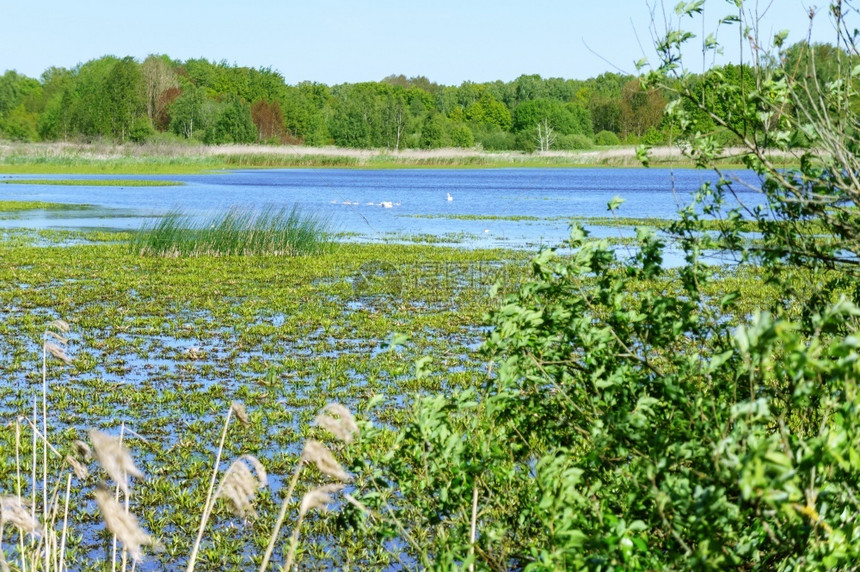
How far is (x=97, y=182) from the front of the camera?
5319 centimetres

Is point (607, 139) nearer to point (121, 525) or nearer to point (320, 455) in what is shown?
point (320, 455)

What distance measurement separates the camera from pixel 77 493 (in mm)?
6688

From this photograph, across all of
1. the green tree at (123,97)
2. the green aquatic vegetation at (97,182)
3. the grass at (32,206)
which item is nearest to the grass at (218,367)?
the grass at (32,206)

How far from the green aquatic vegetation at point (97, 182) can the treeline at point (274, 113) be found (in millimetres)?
32150

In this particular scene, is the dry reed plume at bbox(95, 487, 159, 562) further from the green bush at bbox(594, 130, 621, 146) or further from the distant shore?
the green bush at bbox(594, 130, 621, 146)

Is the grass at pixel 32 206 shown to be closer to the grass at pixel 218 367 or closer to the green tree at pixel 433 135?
the grass at pixel 218 367

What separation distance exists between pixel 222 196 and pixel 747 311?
3139 cm

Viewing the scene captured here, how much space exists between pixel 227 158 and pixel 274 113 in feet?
99.6

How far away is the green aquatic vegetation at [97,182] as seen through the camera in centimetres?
5134

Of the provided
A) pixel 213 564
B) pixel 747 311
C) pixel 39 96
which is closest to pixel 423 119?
pixel 39 96

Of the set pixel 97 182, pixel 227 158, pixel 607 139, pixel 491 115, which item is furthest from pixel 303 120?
pixel 97 182

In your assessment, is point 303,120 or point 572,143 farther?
point 303,120

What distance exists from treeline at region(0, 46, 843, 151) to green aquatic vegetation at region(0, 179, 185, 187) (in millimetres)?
32150

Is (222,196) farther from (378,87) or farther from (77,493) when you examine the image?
(378,87)
